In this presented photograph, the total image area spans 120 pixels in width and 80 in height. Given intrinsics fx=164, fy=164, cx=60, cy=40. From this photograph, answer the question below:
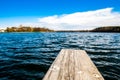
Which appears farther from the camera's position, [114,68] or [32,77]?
[114,68]

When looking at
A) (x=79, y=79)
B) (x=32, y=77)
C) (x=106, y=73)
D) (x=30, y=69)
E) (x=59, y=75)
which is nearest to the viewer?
(x=79, y=79)

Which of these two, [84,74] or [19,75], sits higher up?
[84,74]

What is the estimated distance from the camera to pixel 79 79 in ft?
17.2

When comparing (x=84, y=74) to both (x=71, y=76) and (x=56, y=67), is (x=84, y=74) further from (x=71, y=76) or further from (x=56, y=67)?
(x=56, y=67)

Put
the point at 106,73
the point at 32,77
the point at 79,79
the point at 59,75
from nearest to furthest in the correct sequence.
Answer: the point at 79,79, the point at 59,75, the point at 32,77, the point at 106,73

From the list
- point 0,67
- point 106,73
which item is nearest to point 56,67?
point 106,73

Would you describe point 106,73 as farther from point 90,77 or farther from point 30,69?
point 90,77

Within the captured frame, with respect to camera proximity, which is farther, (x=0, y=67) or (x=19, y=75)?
(x=0, y=67)

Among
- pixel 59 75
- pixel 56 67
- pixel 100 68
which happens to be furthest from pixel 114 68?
pixel 59 75

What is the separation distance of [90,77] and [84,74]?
14.5 inches

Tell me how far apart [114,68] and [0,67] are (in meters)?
9.08

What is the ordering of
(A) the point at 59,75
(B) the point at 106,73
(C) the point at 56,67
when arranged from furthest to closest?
1. (B) the point at 106,73
2. (C) the point at 56,67
3. (A) the point at 59,75

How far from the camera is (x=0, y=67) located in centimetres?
1314

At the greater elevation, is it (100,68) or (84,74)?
(84,74)
